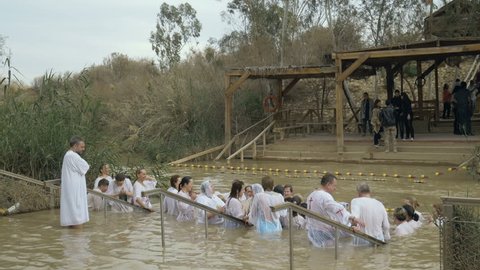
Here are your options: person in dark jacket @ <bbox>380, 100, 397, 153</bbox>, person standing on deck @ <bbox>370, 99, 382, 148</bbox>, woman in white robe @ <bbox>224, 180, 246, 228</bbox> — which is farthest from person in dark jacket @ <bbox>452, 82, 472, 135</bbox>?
woman in white robe @ <bbox>224, 180, 246, 228</bbox>

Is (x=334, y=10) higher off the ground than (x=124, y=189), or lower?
higher

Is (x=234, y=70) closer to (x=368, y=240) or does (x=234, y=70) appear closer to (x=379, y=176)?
(x=379, y=176)

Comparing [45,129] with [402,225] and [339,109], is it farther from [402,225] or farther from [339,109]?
[339,109]

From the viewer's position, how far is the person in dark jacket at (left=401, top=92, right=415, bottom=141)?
22.3 metres

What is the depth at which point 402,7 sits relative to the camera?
3566 cm

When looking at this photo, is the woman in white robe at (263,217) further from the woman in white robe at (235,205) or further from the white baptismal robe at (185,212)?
the white baptismal robe at (185,212)

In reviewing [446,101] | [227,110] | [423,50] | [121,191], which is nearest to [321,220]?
[121,191]

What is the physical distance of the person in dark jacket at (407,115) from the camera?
2227 centimetres

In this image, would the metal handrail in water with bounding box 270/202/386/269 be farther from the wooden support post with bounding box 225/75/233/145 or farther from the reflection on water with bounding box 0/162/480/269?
the wooden support post with bounding box 225/75/233/145

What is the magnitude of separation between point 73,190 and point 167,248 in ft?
7.64

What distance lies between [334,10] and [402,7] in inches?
158

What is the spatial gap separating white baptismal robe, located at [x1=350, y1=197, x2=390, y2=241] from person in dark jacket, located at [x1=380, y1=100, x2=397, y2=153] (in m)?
12.3

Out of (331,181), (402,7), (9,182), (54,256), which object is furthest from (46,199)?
(402,7)

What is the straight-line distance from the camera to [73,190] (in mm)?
10570
